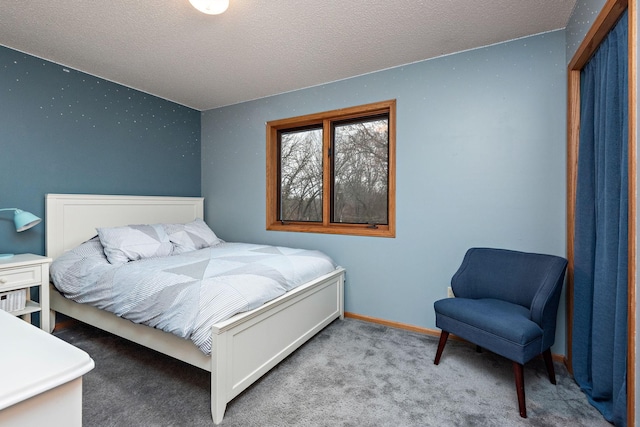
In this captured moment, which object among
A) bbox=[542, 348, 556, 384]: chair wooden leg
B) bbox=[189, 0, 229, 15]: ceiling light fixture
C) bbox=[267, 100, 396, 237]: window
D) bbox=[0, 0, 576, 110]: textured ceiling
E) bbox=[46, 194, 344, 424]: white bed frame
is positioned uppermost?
bbox=[0, 0, 576, 110]: textured ceiling

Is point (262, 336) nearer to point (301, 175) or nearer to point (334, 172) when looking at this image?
point (334, 172)

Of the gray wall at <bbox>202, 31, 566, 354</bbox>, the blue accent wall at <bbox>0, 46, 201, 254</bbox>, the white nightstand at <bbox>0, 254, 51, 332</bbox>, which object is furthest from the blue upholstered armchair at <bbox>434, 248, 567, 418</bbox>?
the blue accent wall at <bbox>0, 46, 201, 254</bbox>

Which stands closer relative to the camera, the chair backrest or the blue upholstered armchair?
the blue upholstered armchair

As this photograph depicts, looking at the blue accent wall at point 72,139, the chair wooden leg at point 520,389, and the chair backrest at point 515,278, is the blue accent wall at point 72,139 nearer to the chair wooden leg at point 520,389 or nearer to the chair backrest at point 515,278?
the chair backrest at point 515,278

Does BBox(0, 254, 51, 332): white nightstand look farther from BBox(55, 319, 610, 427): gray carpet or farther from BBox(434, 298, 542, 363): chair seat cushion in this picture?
BBox(434, 298, 542, 363): chair seat cushion

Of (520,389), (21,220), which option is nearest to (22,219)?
(21,220)

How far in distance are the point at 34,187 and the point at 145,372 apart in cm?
185

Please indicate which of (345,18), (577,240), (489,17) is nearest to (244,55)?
(345,18)

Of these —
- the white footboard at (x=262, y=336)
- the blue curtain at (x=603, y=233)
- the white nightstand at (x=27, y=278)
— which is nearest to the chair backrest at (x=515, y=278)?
the blue curtain at (x=603, y=233)

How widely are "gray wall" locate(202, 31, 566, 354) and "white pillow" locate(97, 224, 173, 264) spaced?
4.12ft

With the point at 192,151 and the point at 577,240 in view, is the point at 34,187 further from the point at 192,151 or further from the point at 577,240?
the point at 577,240

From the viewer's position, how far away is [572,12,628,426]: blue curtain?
4.64 ft

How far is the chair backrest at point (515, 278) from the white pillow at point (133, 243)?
2405 millimetres

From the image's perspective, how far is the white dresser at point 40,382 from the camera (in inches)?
19.6
